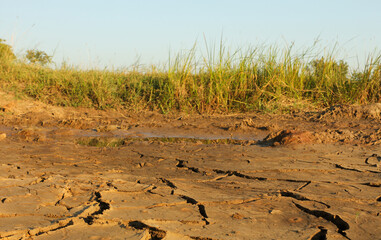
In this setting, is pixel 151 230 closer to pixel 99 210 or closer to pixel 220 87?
pixel 99 210

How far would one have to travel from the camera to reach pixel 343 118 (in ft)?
21.2

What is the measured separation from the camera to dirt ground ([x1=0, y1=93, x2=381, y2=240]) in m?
2.11

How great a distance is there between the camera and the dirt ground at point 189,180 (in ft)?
6.91

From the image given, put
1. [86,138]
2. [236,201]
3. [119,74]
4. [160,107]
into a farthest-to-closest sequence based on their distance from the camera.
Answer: [119,74]
[160,107]
[86,138]
[236,201]

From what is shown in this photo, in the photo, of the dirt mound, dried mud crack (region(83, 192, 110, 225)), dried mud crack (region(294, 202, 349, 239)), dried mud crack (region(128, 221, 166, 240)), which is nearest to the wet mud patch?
the dirt mound

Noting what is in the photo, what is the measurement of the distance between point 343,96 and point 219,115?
2472 mm

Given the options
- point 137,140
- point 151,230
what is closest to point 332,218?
point 151,230

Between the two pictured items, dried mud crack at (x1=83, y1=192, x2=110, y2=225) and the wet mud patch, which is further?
the wet mud patch

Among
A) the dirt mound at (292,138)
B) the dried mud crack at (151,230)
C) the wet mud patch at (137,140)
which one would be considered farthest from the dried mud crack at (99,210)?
the dirt mound at (292,138)

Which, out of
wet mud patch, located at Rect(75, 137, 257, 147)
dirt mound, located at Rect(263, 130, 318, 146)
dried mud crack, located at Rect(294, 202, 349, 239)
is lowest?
dried mud crack, located at Rect(294, 202, 349, 239)

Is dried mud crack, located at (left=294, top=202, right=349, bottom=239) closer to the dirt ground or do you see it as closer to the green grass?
the dirt ground

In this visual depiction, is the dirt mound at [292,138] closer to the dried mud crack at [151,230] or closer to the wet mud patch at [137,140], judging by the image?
the wet mud patch at [137,140]

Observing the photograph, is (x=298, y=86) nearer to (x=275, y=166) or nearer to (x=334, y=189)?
(x=275, y=166)

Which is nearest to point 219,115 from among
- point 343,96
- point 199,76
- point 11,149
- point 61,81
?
point 199,76
